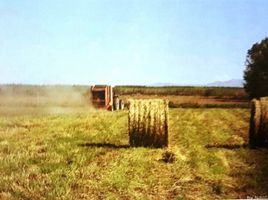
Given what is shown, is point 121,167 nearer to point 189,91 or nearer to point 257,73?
point 257,73

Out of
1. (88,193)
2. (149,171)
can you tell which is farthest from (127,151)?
(88,193)

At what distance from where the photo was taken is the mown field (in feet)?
24.6

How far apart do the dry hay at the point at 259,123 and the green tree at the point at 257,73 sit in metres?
12.8

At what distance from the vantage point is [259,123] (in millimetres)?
11188

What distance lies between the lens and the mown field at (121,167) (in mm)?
7492

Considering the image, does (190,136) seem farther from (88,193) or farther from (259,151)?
(88,193)

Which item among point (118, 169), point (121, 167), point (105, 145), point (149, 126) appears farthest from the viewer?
point (105, 145)

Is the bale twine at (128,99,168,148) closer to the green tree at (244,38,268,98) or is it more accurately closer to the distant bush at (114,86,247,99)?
the green tree at (244,38,268,98)

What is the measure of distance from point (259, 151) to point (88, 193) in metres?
4.75

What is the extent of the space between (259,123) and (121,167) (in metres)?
3.51

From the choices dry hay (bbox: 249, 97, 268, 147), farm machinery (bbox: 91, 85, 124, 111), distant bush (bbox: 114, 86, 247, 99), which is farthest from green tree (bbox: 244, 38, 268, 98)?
dry hay (bbox: 249, 97, 268, 147)

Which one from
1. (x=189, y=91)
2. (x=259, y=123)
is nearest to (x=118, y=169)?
(x=259, y=123)

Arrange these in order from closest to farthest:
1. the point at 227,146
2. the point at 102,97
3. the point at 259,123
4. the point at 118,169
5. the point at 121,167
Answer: the point at 118,169 < the point at 121,167 < the point at 259,123 < the point at 227,146 < the point at 102,97

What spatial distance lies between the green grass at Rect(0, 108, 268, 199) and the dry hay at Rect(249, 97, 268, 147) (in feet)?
1.06
